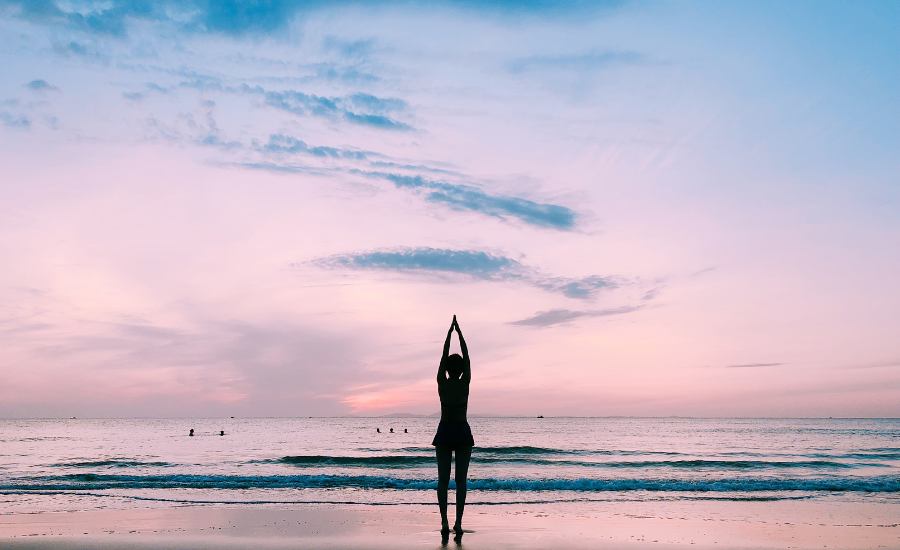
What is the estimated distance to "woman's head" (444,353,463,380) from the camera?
8.80 m

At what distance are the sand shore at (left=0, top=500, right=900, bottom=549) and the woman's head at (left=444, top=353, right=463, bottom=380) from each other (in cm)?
253

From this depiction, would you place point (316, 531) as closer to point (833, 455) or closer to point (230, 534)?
point (230, 534)

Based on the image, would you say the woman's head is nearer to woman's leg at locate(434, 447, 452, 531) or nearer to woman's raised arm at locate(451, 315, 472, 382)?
woman's raised arm at locate(451, 315, 472, 382)

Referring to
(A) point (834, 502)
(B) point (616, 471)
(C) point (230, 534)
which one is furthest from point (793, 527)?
(B) point (616, 471)

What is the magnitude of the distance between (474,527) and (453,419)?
143 inches

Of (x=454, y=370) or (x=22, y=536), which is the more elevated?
(x=454, y=370)

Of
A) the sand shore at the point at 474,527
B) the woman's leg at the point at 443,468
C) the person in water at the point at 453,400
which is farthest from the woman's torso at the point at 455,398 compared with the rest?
the sand shore at the point at 474,527

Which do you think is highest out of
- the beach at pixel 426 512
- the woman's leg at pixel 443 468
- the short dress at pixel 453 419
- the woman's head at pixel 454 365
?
the woman's head at pixel 454 365

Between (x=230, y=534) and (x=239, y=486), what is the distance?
9.92 metres

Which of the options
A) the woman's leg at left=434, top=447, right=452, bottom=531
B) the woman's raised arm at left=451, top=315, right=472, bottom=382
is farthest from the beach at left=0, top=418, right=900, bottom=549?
the woman's raised arm at left=451, top=315, right=472, bottom=382

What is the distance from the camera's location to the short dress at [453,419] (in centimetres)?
881

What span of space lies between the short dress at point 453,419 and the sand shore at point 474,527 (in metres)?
1.76

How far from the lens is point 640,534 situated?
11195mm

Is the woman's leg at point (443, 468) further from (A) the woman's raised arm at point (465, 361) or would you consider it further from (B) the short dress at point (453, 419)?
(A) the woman's raised arm at point (465, 361)
